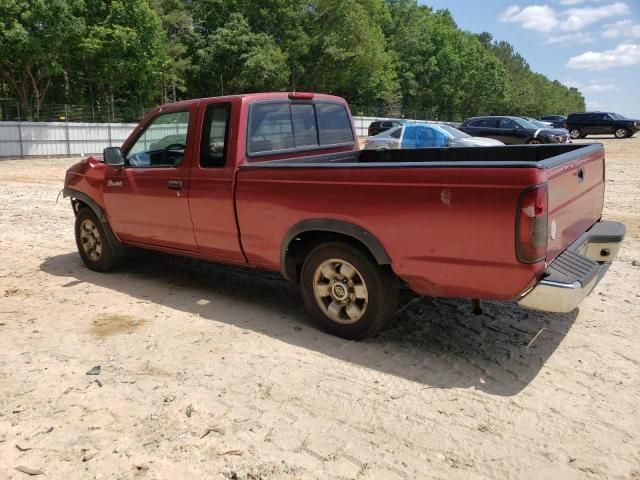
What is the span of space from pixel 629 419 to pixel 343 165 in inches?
95.4

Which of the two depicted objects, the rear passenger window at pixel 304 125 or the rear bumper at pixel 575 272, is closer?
the rear bumper at pixel 575 272

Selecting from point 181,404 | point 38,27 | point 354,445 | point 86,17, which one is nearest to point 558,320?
point 354,445

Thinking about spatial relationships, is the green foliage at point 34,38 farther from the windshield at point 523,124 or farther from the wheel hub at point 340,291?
the wheel hub at point 340,291

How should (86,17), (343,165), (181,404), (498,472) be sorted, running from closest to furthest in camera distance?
(498,472)
(181,404)
(343,165)
(86,17)

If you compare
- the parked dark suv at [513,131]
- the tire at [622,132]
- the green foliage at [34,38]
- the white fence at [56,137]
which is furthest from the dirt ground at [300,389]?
the tire at [622,132]

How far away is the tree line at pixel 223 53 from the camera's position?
92.9 feet

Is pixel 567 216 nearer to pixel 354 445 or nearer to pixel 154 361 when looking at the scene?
pixel 354 445

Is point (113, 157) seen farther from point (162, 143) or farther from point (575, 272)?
point (575, 272)

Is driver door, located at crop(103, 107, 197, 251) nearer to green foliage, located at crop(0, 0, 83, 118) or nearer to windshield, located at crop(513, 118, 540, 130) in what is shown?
windshield, located at crop(513, 118, 540, 130)

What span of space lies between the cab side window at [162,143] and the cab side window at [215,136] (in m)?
0.31

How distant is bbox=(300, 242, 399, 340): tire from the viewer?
4.14 m

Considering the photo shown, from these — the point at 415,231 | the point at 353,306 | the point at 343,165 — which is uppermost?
the point at 343,165

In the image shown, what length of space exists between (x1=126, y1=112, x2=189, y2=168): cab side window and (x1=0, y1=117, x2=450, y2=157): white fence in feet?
70.1

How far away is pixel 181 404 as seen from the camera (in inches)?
139
